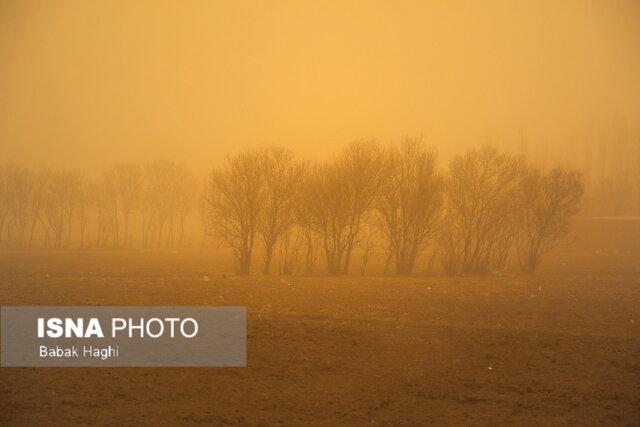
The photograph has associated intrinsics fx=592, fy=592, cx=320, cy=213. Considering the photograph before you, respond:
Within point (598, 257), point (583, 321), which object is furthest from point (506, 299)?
point (598, 257)

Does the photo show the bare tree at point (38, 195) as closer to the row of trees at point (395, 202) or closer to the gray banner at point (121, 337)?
the row of trees at point (395, 202)

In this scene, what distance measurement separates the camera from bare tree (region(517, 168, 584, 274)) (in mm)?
48719

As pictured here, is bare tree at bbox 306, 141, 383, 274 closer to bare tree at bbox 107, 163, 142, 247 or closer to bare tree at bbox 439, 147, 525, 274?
bare tree at bbox 439, 147, 525, 274

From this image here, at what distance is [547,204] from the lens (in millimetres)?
49031

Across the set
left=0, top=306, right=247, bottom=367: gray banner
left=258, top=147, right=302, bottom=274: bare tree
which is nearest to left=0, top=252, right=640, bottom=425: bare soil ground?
left=0, top=306, right=247, bottom=367: gray banner

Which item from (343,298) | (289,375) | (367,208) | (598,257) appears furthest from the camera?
(598,257)

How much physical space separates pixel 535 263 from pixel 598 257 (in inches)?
750

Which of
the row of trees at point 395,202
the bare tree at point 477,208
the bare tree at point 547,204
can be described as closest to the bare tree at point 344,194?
the row of trees at point 395,202

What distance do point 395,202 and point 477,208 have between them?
726 cm

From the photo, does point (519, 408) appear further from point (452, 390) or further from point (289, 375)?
point (289, 375)

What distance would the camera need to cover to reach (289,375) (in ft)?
50.3

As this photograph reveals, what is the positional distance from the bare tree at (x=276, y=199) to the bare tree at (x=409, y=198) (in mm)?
6964

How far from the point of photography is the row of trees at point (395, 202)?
Result: 46.7 meters

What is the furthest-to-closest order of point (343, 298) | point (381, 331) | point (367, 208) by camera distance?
point (367, 208) < point (343, 298) < point (381, 331)
